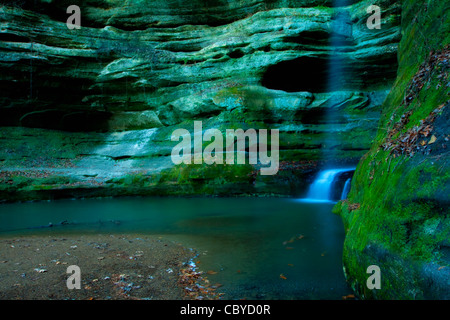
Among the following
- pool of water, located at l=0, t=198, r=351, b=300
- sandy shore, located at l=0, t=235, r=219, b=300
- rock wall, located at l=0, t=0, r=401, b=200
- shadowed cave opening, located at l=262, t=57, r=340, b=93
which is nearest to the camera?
sandy shore, located at l=0, t=235, r=219, b=300

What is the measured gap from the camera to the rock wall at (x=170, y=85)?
1614cm

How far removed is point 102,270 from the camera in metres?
4.33

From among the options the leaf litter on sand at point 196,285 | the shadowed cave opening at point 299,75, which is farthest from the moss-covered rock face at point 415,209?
the shadowed cave opening at point 299,75

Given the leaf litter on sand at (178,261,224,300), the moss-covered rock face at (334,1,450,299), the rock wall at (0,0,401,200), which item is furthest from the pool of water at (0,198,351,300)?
the rock wall at (0,0,401,200)

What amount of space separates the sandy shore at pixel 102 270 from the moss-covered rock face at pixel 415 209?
6.30 feet

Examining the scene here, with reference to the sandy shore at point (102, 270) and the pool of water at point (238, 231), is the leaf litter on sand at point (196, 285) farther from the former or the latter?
the pool of water at point (238, 231)

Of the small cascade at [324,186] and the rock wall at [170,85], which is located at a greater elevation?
the rock wall at [170,85]

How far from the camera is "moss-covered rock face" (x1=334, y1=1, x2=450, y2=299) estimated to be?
2.51 metres

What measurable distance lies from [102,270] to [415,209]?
4114mm

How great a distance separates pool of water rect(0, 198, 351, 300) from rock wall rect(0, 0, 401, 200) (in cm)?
315

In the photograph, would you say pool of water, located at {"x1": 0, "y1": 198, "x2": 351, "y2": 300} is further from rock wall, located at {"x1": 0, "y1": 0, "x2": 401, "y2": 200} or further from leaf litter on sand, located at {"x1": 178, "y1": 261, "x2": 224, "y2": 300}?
rock wall, located at {"x1": 0, "y1": 0, "x2": 401, "y2": 200}

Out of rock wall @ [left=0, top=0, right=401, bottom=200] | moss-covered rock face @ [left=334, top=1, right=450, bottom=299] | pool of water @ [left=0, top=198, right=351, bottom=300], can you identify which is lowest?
pool of water @ [left=0, top=198, right=351, bottom=300]

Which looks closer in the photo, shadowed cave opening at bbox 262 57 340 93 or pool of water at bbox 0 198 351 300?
pool of water at bbox 0 198 351 300

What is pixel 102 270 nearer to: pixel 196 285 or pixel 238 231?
pixel 196 285
